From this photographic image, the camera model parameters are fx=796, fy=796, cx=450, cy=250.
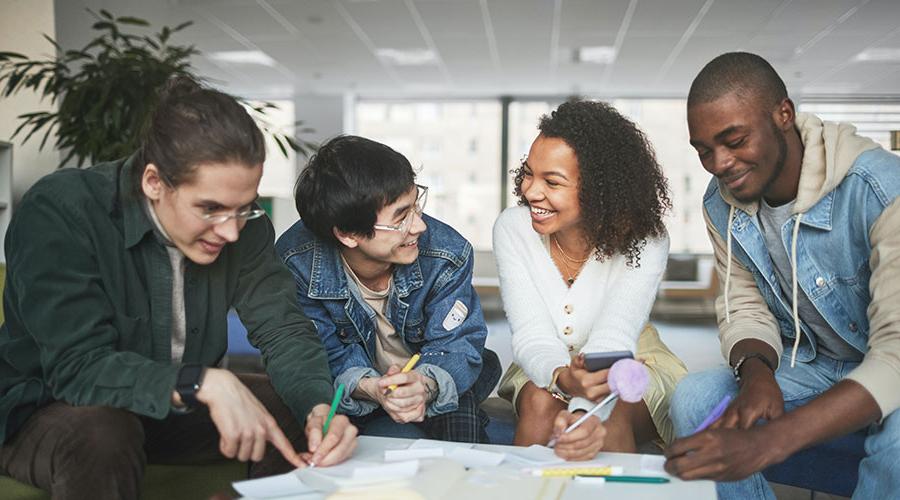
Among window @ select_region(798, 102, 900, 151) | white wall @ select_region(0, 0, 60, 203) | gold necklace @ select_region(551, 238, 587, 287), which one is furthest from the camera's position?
window @ select_region(798, 102, 900, 151)

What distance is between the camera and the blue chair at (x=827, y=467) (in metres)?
1.84

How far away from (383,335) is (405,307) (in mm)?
136

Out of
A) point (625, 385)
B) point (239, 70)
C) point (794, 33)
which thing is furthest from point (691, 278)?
point (625, 385)

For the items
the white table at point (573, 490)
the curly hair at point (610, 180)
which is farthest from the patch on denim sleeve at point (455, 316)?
the white table at point (573, 490)

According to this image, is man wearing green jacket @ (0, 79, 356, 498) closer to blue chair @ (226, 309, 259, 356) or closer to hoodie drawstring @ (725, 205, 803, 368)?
hoodie drawstring @ (725, 205, 803, 368)

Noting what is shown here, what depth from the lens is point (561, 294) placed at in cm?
210

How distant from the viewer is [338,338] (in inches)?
78.7

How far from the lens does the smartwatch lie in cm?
128

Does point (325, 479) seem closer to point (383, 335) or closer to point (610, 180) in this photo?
point (383, 335)

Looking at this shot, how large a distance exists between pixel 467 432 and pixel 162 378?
86 centimetres

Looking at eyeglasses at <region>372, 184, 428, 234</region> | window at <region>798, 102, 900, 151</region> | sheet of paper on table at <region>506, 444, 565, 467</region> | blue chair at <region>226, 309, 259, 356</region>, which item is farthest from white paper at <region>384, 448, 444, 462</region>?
window at <region>798, 102, 900, 151</region>

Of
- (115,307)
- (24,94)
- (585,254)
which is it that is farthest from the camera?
(24,94)

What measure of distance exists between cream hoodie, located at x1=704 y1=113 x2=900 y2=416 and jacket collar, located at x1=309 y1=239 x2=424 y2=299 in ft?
2.56

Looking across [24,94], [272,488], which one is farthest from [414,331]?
[24,94]
